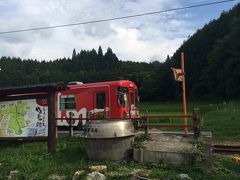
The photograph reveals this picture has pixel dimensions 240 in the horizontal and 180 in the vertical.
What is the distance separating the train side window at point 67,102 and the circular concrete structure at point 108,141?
12.0 metres

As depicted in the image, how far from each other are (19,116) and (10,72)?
92.1 m

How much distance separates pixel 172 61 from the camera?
11731cm

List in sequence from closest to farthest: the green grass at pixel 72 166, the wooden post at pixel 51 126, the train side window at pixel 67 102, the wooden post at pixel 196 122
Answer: the green grass at pixel 72 166
the wooden post at pixel 196 122
the wooden post at pixel 51 126
the train side window at pixel 67 102

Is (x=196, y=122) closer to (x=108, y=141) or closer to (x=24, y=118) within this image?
(x=108, y=141)

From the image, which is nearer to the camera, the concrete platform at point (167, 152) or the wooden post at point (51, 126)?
the concrete platform at point (167, 152)

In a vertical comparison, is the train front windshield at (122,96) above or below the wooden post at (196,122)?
above

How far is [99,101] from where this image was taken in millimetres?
23438

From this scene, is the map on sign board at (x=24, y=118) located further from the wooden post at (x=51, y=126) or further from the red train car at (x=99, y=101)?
the red train car at (x=99, y=101)

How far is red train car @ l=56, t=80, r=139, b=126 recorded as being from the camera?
23.0m

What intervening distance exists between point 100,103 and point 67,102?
2455mm

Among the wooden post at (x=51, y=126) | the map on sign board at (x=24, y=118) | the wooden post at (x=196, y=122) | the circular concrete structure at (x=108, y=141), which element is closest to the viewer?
the circular concrete structure at (x=108, y=141)

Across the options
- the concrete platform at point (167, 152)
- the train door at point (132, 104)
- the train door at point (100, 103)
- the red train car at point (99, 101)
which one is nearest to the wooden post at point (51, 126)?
the concrete platform at point (167, 152)

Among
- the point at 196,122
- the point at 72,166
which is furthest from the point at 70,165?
the point at 196,122

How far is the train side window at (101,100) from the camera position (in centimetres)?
2322
